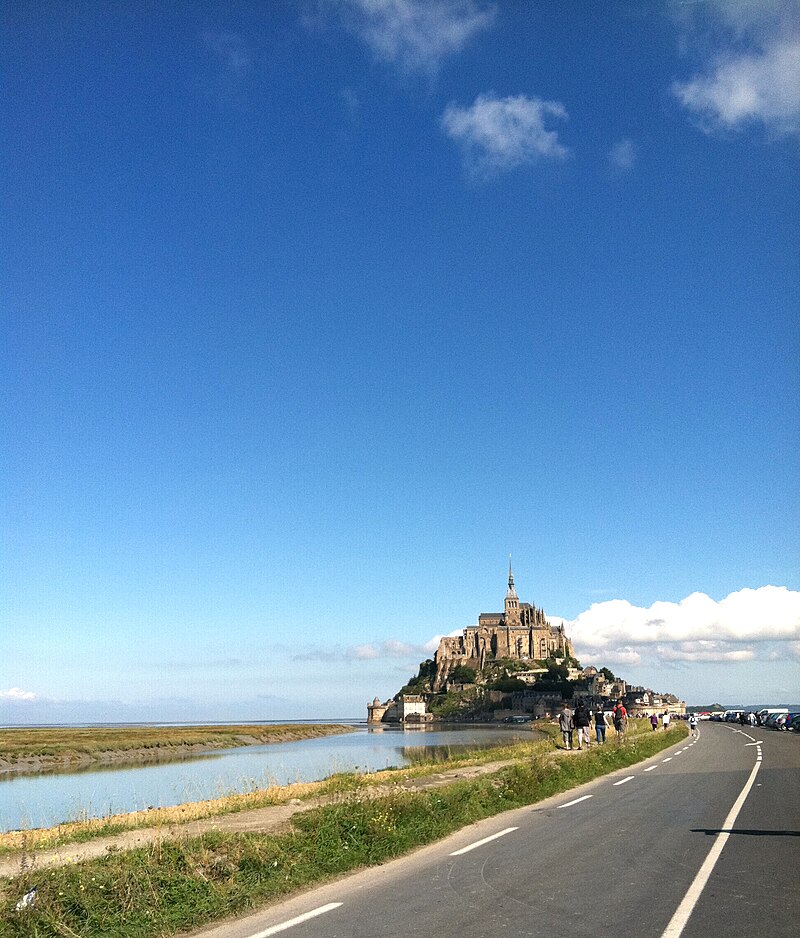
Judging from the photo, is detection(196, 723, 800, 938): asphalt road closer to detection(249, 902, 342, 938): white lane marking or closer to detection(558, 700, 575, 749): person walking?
detection(249, 902, 342, 938): white lane marking

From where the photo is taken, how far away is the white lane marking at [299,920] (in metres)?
8.54

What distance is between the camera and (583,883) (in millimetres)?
10008

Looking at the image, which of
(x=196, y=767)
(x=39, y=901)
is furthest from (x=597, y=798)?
(x=196, y=767)

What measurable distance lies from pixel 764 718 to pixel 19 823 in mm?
71878

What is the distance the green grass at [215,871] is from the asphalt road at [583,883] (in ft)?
1.46

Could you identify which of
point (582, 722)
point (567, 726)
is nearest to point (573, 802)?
point (567, 726)

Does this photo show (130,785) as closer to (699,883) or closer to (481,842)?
(481,842)

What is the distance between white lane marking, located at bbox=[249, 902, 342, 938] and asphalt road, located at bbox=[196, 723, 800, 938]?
0.02m

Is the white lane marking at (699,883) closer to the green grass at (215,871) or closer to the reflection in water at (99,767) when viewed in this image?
the green grass at (215,871)

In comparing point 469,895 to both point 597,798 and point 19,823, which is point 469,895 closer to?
point 597,798

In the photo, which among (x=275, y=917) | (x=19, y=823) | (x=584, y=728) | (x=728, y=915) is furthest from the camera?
(x=584, y=728)

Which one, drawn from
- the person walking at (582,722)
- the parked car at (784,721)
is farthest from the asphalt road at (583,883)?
the parked car at (784,721)

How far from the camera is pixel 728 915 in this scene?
27.3ft

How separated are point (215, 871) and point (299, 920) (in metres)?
2.12
